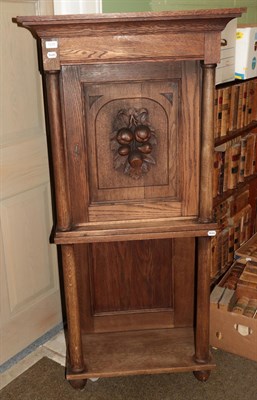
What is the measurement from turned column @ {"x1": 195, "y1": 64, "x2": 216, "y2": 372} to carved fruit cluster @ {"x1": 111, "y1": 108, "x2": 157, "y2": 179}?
18 centimetres

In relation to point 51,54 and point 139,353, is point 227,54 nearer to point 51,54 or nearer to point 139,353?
point 51,54

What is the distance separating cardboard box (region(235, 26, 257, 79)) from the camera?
89.2 inches

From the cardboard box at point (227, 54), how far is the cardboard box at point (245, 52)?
82 millimetres

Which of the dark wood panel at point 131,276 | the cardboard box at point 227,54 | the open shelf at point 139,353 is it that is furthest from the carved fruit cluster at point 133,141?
the open shelf at point 139,353

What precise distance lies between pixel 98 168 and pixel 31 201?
2.05 feet

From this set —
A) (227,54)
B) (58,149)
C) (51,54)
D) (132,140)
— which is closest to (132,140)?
(132,140)

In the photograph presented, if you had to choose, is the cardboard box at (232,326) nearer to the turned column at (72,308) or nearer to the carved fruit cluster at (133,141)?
the turned column at (72,308)

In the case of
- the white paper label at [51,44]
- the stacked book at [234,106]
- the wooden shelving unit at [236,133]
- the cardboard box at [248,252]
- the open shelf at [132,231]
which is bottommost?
the cardboard box at [248,252]

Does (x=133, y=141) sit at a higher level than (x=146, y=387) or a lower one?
higher

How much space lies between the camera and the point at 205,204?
5.39ft

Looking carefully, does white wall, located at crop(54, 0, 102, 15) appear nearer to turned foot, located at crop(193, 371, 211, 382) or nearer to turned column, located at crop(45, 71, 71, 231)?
turned column, located at crop(45, 71, 71, 231)

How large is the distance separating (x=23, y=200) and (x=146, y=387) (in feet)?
3.27

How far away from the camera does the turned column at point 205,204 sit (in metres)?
1.51

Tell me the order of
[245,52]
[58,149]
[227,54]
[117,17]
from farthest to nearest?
[245,52], [227,54], [58,149], [117,17]
